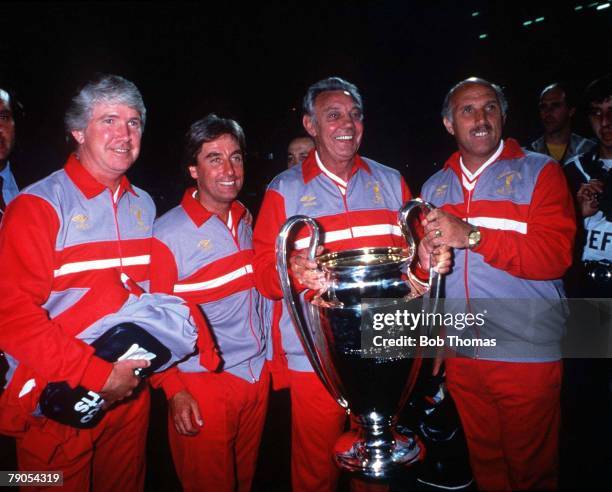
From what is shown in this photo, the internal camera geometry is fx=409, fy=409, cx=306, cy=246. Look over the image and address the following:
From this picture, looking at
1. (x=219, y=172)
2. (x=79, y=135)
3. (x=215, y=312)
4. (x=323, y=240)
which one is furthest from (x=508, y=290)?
(x=79, y=135)

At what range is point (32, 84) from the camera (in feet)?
15.2

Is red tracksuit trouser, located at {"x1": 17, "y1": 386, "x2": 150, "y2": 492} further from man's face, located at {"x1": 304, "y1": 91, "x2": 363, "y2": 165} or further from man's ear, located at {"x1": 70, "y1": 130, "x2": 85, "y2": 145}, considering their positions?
man's face, located at {"x1": 304, "y1": 91, "x2": 363, "y2": 165}

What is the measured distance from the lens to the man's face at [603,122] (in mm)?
2268

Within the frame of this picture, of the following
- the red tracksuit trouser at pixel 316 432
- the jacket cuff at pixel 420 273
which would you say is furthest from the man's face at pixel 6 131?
the jacket cuff at pixel 420 273

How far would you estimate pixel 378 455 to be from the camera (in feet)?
2.79

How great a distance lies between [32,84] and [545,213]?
5.33m

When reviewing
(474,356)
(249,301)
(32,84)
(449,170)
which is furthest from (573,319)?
(32,84)

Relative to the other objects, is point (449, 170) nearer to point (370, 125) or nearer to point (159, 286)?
point (159, 286)

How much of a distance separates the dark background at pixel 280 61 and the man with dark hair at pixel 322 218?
6.98 ft

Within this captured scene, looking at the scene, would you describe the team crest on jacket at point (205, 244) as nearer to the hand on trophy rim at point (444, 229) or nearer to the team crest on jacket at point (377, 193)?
the team crest on jacket at point (377, 193)

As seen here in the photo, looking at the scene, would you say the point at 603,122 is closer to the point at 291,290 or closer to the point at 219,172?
the point at 219,172

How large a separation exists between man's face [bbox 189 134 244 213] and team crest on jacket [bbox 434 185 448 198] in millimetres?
945

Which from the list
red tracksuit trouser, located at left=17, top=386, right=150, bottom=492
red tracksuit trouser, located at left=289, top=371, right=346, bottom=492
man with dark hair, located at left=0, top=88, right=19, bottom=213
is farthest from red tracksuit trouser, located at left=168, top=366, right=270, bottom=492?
man with dark hair, located at left=0, top=88, right=19, bottom=213

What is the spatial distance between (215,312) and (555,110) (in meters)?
3.36
